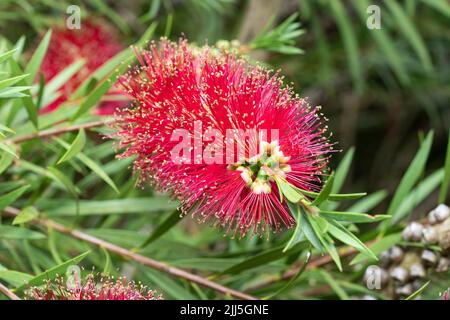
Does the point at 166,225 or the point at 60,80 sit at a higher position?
the point at 60,80

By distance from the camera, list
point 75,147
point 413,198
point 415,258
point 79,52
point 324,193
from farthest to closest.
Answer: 1. point 79,52
2. point 413,198
3. point 415,258
4. point 75,147
5. point 324,193

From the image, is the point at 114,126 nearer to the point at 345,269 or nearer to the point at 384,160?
the point at 345,269

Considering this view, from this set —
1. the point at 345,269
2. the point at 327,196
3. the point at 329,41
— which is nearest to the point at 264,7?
the point at 329,41

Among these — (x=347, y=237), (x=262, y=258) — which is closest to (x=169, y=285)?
(x=262, y=258)

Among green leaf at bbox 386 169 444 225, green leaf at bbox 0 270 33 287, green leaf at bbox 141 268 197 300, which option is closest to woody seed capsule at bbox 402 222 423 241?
green leaf at bbox 386 169 444 225

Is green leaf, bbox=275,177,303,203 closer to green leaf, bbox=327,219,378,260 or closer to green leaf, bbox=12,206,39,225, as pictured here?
green leaf, bbox=327,219,378,260

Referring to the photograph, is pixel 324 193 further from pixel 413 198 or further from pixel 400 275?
pixel 413 198

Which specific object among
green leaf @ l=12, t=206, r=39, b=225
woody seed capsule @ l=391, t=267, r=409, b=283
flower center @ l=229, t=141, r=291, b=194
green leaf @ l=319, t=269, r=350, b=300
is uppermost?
flower center @ l=229, t=141, r=291, b=194

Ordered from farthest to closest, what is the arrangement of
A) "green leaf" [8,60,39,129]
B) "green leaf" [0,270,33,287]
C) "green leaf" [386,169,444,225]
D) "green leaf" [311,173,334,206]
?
"green leaf" [386,169,444,225] < "green leaf" [8,60,39,129] < "green leaf" [0,270,33,287] < "green leaf" [311,173,334,206]
